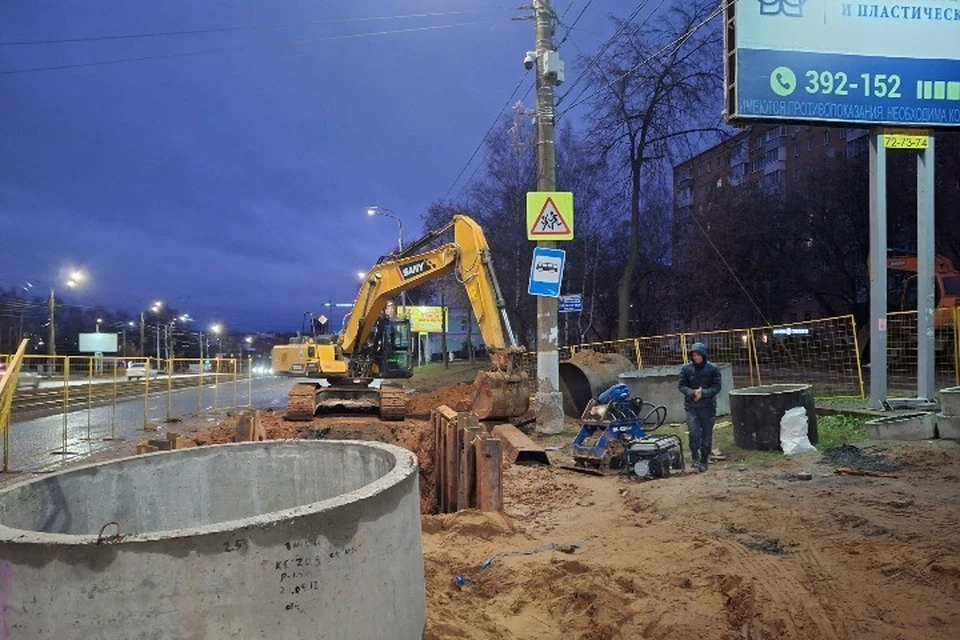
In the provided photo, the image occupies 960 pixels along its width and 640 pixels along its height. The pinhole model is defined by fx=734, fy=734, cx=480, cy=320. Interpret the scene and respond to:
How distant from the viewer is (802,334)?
1731 cm

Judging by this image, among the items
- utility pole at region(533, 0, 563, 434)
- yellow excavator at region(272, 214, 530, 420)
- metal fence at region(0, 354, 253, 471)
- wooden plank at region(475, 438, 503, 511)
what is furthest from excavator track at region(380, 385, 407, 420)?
wooden plank at region(475, 438, 503, 511)

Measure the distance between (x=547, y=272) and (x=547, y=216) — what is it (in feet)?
3.44

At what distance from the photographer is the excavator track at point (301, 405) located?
13492 mm

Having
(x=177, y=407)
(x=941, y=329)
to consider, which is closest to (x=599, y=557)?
(x=941, y=329)

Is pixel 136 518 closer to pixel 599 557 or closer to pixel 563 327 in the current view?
pixel 599 557

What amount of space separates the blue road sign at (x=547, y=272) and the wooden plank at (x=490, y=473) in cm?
649

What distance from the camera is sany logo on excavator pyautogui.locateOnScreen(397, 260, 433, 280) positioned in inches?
603

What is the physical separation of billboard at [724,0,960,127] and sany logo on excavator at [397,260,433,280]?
6.59 meters

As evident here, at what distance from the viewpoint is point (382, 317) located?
61.2 feet

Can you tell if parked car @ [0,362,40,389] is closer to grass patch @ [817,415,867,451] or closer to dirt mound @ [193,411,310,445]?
dirt mound @ [193,411,310,445]

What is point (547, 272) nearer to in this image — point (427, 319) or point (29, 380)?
point (29, 380)

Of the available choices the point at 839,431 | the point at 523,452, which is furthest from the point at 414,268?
the point at 839,431

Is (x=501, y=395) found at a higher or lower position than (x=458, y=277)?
lower

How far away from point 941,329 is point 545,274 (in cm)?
1001
